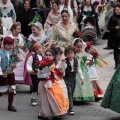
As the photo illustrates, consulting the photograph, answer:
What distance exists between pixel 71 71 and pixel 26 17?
5.02m

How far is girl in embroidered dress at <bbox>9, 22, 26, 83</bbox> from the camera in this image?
1110 cm

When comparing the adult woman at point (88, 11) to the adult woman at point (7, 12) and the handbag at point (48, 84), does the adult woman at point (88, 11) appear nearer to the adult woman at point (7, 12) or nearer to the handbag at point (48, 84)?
the adult woman at point (7, 12)

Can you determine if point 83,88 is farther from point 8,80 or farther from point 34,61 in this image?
point 8,80

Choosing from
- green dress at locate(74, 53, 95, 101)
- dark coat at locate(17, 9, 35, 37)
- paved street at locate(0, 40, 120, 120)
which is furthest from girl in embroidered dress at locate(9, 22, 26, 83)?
dark coat at locate(17, 9, 35, 37)

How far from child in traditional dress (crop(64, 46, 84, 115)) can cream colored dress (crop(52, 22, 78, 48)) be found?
5.85 ft

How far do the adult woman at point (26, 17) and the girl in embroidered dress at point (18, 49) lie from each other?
2789 millimetres

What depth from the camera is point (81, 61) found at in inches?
401

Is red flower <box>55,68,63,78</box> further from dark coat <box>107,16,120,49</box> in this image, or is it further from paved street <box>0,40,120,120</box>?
dark coat <box>107,16,120,49</box>

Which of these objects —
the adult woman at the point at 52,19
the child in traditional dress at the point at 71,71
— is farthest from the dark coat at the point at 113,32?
the child in traditional dress at the point at 71,71

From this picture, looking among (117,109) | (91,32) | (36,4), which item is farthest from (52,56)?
(36,4)

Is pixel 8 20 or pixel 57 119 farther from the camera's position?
pixel 8 20

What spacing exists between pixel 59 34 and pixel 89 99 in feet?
6.27

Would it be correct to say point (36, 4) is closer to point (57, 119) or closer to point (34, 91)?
point (34, 91)

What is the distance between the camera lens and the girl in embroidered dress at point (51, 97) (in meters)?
8.84
